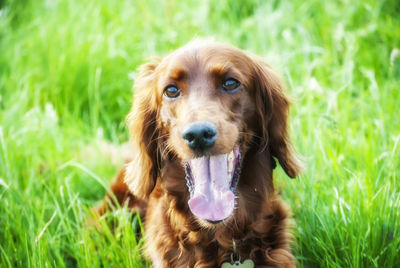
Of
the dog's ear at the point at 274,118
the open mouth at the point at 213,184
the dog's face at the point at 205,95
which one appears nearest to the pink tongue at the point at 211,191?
the open mouth at the point at 213,184

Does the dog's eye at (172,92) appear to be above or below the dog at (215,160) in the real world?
above

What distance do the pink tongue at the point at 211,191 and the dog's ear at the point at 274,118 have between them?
1.14 feet

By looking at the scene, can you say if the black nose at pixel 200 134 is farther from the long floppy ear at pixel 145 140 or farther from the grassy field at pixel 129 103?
the grassy field at pixel 129 103

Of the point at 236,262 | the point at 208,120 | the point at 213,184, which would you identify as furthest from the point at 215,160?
the point at 236,262

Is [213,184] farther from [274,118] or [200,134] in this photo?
[274,118]

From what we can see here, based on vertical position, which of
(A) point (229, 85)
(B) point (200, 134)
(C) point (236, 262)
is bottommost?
(C) point (236, 262)

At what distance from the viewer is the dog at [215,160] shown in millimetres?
2150

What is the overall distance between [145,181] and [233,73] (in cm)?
81

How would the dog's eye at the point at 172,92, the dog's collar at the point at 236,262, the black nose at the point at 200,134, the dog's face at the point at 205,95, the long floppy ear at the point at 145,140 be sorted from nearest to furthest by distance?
1. the black nose at the point at 200,134
2. the dog's face at the point at 205,95
3. the dog's collar at the point at 236,262
4. the dog's eye at the point at 172,92
5. the long floppy ear at the point at 145,140

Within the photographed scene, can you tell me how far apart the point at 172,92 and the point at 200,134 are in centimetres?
46

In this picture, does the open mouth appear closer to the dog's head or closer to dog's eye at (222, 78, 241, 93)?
the dog's head

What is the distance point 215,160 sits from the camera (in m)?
2.19

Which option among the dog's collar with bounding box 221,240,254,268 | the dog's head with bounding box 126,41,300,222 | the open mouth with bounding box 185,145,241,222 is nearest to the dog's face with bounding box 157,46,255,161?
the dog's head with bounding box 126,41,300,222

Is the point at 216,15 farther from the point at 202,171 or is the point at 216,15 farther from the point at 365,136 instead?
the point at 202,171
